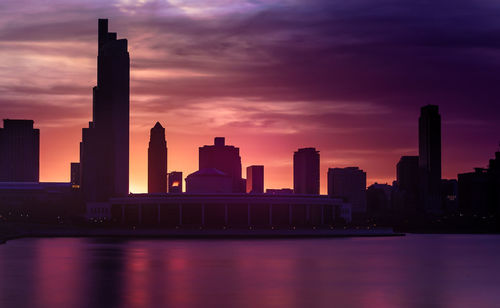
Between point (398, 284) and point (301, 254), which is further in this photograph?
point (301, 254)

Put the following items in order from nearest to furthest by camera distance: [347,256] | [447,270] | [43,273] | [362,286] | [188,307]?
[188,307], [362,286], [43,273], [447,270], [347,256]

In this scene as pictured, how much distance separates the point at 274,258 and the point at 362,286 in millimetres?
53884

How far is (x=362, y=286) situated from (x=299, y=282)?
26.7 feet

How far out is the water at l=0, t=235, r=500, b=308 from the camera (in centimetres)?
8994

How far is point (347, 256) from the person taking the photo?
174 meters

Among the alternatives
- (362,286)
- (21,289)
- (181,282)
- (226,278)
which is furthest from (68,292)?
(362,286)

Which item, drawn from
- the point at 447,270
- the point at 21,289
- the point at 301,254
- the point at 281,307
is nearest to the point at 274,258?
the point at 301,254

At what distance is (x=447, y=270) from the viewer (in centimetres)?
13812

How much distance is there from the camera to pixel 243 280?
375 ft

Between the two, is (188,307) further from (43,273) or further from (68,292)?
(43,273)

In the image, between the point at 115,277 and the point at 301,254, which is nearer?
the point at 115,277

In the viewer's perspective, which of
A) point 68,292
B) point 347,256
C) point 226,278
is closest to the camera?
point 68,292

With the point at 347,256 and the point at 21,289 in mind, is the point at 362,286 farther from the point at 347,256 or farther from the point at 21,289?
the point at 347,256

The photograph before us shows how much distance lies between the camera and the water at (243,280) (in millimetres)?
89938
